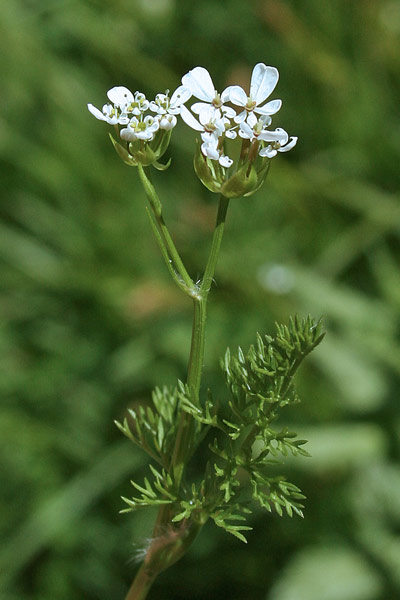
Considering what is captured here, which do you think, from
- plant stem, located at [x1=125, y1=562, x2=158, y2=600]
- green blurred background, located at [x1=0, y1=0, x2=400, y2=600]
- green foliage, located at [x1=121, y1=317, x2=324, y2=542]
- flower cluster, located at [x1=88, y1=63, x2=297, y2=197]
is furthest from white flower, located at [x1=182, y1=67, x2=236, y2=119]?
green blurred background, located at [x1=0, y1=0, x2=400, y2=600]

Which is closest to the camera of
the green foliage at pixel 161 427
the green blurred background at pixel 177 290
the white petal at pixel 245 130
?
the white petal at pixel 245 130

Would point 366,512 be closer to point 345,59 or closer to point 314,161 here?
point 314,161

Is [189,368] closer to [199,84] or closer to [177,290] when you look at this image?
[199,84]

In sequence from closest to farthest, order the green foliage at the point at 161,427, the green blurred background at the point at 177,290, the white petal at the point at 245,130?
the white petal at the point at 245,130 < the green foliage at the point at 161,427 < the green blurred background at the point at 177,290

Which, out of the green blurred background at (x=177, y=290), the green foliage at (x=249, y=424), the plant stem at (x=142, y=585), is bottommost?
the plant stem at (x=142, y=585)

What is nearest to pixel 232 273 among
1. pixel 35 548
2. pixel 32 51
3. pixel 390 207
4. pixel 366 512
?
pixel 390 207

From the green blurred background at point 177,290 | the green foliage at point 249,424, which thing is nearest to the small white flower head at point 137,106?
the green foliage at point 249,424

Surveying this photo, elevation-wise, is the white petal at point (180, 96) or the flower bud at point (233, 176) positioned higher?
the white petal at point (180, 96)

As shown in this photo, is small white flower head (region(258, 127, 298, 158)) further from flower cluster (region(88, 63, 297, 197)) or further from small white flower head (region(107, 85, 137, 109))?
small white flower head (region(107, 85, 137, 109))

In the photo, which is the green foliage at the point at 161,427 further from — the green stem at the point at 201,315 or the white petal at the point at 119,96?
the white petal at the point at 119,96
